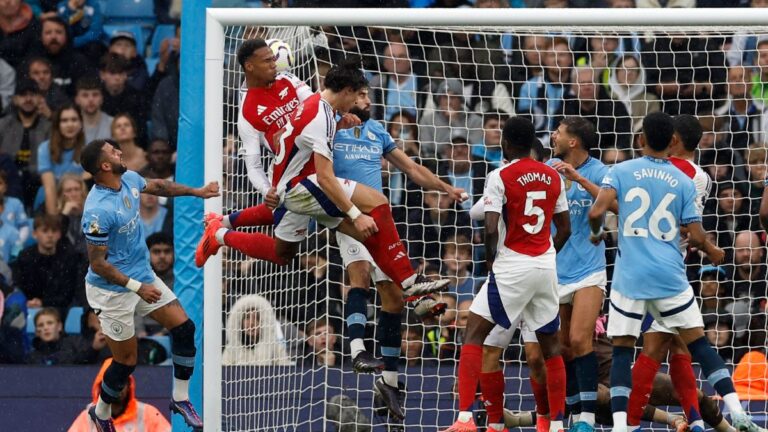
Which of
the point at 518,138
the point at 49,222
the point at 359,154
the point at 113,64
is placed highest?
the point at 113,64

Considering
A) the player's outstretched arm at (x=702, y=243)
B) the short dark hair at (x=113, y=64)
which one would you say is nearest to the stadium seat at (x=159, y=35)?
the short dark hair at (x=113, y=64)

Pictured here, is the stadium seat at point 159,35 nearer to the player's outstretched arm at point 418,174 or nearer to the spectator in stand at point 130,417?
the spectator in stand at point 130,417

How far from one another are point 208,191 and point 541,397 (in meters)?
2.62

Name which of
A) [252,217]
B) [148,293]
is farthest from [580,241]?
[148,293]

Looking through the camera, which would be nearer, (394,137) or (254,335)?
(254,335)

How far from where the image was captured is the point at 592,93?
38.7 feet

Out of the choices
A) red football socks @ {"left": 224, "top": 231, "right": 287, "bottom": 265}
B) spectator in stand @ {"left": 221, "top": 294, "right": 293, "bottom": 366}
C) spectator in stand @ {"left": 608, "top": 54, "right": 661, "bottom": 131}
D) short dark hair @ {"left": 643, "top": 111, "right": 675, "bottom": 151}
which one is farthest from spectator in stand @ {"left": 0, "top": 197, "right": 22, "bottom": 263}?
short dark hair @ {"left": 643, "top": 111, "right": 675, "bottom": 151}

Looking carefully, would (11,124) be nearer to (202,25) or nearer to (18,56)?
(18,56)

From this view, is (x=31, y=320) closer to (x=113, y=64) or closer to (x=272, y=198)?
(x=113, y=64)

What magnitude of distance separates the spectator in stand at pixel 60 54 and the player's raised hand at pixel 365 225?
222 inches

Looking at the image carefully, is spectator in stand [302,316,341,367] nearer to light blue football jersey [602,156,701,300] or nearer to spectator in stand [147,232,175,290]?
spectator in stand [147,232,175,290]

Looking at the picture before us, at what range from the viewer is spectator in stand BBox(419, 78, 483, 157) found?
1193 centimetres

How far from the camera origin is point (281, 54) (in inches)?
380

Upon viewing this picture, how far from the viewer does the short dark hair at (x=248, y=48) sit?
920 centimetres
